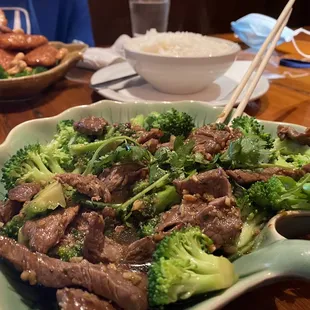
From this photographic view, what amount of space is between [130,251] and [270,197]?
0.35 meters

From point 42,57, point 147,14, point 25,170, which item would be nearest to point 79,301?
point 25,170

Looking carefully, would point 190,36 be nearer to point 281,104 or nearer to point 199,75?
point 199,75

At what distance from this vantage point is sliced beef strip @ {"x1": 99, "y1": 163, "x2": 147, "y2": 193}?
3.35 ft

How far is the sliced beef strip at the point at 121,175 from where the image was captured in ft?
3.35

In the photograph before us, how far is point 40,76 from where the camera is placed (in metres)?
1.95

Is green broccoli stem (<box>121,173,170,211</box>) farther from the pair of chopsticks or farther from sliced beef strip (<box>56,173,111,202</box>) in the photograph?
the pair of chopsticks

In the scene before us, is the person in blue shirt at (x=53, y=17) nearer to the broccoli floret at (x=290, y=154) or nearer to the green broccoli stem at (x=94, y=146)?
the green broccoli stem at (x=94, y=146)

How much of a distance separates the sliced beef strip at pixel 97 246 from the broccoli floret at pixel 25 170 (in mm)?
276

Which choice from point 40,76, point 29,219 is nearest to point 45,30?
point 40,76

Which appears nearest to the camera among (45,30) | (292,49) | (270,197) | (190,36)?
(270,197)

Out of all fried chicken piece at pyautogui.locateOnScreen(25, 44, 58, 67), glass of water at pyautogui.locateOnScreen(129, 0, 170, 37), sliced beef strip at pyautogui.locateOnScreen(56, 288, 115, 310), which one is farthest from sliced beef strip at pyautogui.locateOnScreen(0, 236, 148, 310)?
glass of water at pyautogui.locateOnScreen(129, 0, 170, 37)

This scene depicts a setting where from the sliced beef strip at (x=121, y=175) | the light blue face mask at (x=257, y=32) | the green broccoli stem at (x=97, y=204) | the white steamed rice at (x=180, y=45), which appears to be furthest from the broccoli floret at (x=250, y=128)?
the light blue face mask at (x=257, y=32)

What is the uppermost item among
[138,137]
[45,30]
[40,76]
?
[138,137]

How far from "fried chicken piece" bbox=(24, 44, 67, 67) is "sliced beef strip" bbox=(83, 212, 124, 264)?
1536 mm
